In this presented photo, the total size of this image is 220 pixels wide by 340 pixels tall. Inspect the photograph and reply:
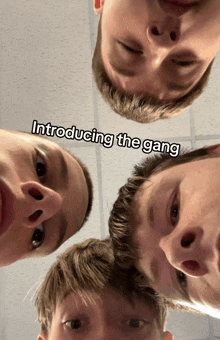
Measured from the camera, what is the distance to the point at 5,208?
0.56 metres

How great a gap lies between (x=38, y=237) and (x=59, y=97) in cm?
66

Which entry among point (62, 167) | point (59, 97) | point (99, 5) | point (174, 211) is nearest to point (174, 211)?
point (174, 211)

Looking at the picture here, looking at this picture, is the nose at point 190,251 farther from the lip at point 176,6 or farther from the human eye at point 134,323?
the lip at point 176,6

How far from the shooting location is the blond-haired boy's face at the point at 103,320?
29.6 inches

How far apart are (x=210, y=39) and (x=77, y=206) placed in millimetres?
419

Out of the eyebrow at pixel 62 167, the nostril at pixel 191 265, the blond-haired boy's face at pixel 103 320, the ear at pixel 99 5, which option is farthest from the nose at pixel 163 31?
the blond-haired boy's face at pixel 103 320

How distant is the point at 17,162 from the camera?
1.94 ft

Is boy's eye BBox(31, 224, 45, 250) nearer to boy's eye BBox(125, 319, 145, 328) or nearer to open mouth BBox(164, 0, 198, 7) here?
boy's eye BBox(125, 319, 145, 328)

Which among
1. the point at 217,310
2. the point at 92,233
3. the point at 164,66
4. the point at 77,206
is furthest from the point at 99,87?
the point at 217,310

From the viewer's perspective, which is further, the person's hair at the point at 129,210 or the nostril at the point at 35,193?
the person's hair at the point at 129,210

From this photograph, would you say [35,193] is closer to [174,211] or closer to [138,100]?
[174,211]

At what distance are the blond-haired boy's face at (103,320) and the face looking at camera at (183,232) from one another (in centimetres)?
8

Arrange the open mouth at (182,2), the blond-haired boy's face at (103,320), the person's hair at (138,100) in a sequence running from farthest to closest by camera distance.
Answer: the person's hair at (138,100) → the blond-haired boy's face at (103,320) → the open mouth at (182,2)

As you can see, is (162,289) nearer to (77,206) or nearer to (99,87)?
(77,206)
